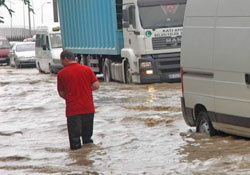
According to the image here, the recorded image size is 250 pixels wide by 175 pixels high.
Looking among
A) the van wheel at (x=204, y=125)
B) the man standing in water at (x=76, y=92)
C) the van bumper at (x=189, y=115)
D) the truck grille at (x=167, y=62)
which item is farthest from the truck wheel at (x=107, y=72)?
the man standing in water at (x=76, y=92)

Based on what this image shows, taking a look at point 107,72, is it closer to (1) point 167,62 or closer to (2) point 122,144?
(1) point 167,62

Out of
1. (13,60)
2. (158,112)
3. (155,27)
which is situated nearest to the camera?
(158,112)

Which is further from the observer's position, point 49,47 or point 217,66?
point 49,47

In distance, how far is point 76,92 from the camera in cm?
1162

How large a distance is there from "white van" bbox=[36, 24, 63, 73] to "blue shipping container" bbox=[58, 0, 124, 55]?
1.68 metres

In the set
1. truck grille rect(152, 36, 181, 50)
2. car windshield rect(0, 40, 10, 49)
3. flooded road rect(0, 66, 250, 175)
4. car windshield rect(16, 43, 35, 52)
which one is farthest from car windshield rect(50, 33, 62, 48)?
car windshield rect(0, 40, 10, 49)

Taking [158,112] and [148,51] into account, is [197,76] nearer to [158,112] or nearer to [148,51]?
[158,112]

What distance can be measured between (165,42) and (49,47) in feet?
44.9

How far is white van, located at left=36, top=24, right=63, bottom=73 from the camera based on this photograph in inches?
1442

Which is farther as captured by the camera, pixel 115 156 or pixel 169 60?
pixel 169 60

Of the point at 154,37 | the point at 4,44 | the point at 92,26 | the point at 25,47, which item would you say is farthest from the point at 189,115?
the point at 4,44

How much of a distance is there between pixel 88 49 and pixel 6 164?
65.3 ft

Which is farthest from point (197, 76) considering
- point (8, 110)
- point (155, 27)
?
point (155, 27)

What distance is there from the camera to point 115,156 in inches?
428
